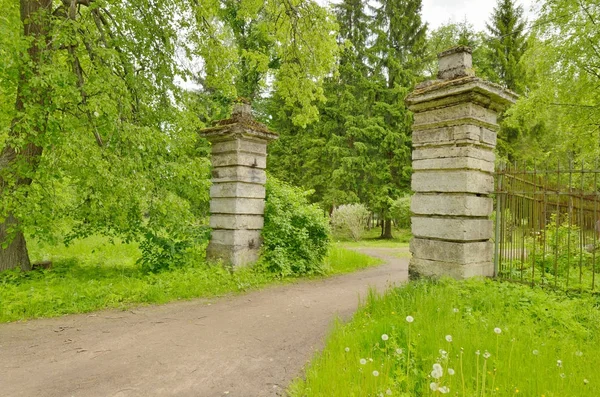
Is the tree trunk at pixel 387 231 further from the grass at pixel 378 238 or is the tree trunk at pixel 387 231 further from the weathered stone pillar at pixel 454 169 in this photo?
the weathered stone pillar at pixel 454 169

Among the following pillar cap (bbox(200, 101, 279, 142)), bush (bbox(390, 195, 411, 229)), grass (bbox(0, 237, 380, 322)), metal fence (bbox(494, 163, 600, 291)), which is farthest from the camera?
bush (bbox(390, 195, 411, 229))

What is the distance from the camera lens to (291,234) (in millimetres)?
8734

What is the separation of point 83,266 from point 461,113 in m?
8.01

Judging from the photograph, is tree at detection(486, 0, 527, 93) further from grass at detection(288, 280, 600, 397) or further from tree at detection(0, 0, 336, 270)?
grass at detection(288, 280, 600, 397)

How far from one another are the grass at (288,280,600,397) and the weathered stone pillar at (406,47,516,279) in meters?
0.46

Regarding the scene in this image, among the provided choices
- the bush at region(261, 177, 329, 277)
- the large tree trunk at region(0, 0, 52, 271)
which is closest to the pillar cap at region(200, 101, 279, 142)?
the bush at region(261, 177, 329, 277)

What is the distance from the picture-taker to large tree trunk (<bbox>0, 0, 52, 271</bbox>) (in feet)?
19.2

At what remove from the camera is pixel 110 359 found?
4.14 meters

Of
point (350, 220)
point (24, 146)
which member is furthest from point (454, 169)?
point (350, 220)

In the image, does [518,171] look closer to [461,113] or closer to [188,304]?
[461,113]

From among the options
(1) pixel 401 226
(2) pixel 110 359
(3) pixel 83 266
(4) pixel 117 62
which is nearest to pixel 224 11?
(4) pixel 117 62

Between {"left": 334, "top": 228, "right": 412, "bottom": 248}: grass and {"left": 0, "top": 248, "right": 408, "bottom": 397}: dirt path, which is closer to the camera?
{"left": 0, "top": 248, "right": 408, "bottom": 397}: dirt path

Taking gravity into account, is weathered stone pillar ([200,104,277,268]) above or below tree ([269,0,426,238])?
below

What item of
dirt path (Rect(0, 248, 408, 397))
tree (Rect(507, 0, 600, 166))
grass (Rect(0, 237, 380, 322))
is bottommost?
dirt path (Rect(0, 248, 408, 397))
